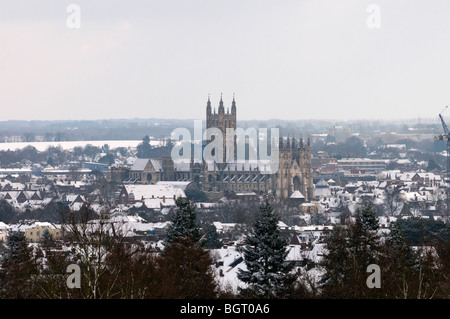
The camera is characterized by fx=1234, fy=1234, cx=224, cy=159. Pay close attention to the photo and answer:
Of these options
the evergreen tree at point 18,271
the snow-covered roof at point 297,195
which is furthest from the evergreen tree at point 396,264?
the snow-covered roof at point 297,195

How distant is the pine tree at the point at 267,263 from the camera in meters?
25.4

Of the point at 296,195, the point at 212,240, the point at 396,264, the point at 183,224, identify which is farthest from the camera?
the point at 296,195

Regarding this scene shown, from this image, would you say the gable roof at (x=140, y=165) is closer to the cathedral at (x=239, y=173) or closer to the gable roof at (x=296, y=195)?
the cathedral at (x=239, y=173)

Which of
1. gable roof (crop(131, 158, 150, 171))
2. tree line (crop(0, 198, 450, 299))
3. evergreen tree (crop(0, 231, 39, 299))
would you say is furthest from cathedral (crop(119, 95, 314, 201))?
tree line (crop(0, 198, 450, 299))

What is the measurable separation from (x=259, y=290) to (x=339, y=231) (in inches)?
122

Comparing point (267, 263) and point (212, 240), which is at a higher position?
point (267, 263)

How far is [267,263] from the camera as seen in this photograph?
2600 centimetres

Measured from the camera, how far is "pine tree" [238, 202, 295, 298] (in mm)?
25375

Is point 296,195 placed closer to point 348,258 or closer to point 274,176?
point 274,176

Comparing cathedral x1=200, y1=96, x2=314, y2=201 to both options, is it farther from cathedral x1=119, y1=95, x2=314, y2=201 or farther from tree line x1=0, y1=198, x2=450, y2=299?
tree line x1=0, y1=198, x2=450, y2=299

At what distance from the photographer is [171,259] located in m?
24.2

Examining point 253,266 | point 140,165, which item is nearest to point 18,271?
point 253,266

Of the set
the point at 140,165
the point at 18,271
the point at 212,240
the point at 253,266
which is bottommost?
the point at 140,165
